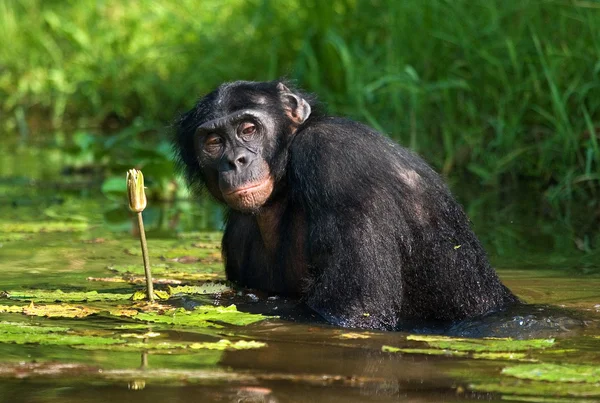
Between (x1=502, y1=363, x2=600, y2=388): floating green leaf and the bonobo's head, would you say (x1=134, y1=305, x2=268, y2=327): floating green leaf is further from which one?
(x1=502, y1=363, x2=600, y2=388): floating green leaf

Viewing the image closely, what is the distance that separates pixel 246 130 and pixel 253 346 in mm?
1663

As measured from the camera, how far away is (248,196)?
18.1 ft

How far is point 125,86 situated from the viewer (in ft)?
49.5

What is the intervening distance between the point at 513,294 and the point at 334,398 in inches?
99.7

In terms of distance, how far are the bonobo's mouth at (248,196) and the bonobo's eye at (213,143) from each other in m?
0.32

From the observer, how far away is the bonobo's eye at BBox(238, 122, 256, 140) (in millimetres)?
5746

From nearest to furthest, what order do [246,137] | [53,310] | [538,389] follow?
[538,389] → [53,310] → [246,137]

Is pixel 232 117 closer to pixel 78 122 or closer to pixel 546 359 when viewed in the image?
pixel 546 359

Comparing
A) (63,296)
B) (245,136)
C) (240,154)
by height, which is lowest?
(63,296)

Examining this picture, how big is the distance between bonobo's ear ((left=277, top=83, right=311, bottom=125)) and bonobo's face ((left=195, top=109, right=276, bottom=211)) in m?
0.14

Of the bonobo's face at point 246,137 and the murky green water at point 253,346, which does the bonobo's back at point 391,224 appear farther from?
the murky green water at point 253,346

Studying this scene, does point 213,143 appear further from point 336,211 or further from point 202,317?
point 202,317

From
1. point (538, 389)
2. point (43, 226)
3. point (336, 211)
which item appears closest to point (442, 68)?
point (43, 226)

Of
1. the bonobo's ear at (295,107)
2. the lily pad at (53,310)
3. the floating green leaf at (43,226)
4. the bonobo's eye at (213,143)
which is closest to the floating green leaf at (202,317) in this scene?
the lily pad at (53,310)
